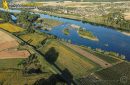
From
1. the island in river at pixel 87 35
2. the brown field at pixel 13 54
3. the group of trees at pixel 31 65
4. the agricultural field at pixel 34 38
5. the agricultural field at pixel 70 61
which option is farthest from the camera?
the island in river at pixel 87 35

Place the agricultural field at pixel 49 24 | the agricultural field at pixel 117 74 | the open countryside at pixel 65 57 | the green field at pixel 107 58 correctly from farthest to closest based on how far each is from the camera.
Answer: the agricultural field at pixel 49 24, the green field at pixel 107 58, the agricultural field at pixel 117 74, the open countryside at pixel 65 57

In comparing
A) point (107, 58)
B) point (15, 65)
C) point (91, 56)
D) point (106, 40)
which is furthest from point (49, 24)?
point (15, 65)

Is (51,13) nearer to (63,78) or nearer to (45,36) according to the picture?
(45,36)

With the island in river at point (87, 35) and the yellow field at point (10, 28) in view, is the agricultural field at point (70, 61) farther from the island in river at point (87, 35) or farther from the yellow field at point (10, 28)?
the yellow field at point (10, 28)

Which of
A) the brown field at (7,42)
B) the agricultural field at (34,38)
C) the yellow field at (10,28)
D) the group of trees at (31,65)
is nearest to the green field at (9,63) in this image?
the group of trees at (31,65)

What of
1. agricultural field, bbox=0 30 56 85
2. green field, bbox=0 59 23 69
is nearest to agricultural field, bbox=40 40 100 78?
agricultural field, bbox=0 30 56 85

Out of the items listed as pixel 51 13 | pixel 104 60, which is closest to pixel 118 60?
pixel 104 60

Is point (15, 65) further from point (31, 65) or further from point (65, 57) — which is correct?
point (65, 57)
